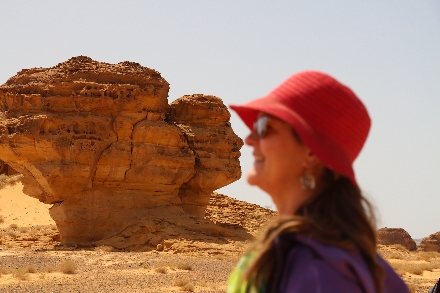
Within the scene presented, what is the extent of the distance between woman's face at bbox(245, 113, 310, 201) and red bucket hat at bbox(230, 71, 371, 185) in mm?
57

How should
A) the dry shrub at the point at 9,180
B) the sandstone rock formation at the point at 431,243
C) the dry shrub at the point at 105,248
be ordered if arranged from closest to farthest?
1. the dry shrub at the point at 105,248
2. the sandstone rock formation at the point at 431,243
3. the dry shrub at the point at 9,180

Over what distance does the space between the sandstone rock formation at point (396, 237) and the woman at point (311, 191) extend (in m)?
40.1

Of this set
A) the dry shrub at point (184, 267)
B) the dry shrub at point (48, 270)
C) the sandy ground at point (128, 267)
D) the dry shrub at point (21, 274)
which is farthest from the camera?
the dry shrub at point (184, 267)

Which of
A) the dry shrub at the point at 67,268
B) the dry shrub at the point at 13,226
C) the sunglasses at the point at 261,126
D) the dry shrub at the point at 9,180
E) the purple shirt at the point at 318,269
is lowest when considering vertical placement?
the dry shrub at the point at 13,226

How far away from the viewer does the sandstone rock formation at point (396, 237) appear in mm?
40844

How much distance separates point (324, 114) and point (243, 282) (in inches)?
20.5

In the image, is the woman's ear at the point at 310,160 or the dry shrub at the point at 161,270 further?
the dry shrub at the point at 161,270

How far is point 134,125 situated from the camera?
25.2m

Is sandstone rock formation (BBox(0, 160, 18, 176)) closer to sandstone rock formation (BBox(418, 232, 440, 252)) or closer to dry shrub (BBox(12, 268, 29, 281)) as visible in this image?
sandstone rock formation (BBox(418, 232, 440, 252))

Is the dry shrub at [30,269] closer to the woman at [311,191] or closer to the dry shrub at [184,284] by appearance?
the dry shrub at [184,284]

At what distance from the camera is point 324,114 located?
1.91 metres

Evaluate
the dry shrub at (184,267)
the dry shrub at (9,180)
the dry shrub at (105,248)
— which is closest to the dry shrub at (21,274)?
the dry shrub at (184,267)

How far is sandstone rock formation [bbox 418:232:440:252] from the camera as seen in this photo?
40.8 meters

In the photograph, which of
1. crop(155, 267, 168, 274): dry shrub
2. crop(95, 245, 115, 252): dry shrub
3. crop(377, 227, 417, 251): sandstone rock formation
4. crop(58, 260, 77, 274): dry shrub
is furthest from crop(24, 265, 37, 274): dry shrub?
crop(377, 227, 417, 251): sandstone rock formation
